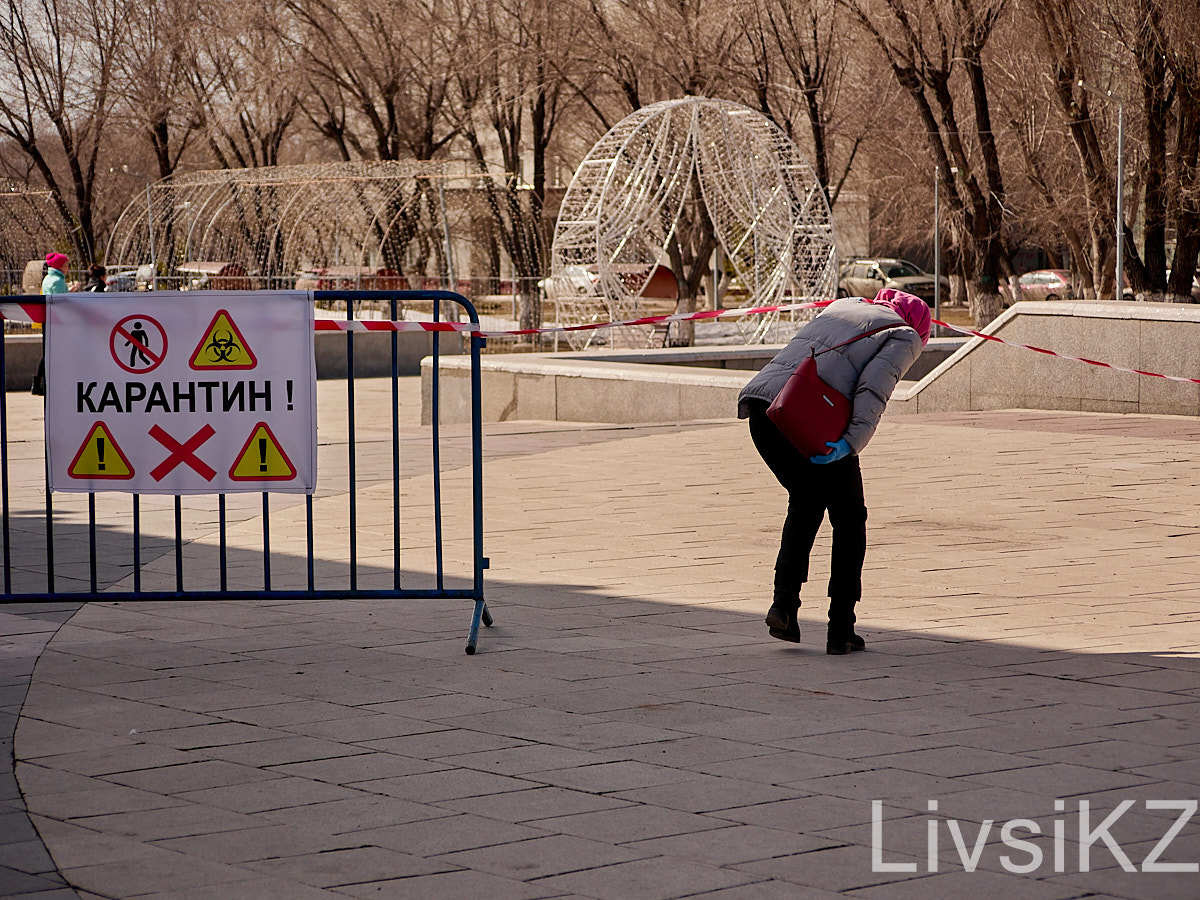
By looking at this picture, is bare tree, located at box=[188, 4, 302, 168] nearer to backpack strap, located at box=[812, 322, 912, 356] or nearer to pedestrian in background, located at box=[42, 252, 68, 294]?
pedestrian in background, located at box=[42, 252, 68, 294]

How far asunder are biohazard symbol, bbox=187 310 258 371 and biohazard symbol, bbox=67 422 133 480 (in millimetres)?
473

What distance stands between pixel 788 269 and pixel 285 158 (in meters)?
41.4

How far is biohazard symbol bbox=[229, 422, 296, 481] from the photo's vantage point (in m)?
6.62

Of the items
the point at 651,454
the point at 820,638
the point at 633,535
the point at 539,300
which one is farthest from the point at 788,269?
the point at 820,638

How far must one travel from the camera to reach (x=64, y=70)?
3509 centimetres

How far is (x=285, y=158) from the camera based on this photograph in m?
61.3

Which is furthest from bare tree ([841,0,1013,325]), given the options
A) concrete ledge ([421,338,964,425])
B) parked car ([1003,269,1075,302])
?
parked car ([1003,269,1075,302])

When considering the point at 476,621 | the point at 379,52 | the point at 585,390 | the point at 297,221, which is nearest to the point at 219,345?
the point at 476,621

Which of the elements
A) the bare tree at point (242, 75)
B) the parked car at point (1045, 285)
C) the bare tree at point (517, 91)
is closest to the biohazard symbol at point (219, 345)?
the bare tree at point (517, 91)

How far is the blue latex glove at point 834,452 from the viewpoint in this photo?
20.0 feet

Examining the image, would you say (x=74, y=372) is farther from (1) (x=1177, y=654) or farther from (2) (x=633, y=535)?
(1) (x=1177, y=654)

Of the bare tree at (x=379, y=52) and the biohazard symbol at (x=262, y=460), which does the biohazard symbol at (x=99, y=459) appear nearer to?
the biohazard symbol at (x=262, y=460)

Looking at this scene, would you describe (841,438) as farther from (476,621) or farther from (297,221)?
(297,221)

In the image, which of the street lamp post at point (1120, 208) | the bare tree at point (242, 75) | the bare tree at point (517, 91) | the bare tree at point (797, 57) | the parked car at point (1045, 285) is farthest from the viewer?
the parked car at point (1045, 285)
